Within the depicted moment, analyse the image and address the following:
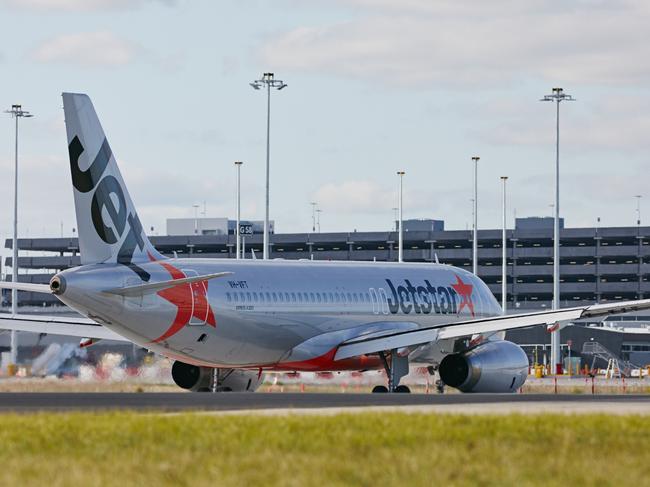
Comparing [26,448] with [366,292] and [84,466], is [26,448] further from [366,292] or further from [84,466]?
[366,292]

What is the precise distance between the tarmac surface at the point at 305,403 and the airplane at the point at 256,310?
→ 6.30 meters

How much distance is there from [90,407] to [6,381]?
74.3 feet

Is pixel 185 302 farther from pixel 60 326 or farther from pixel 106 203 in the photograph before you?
pixel 60 326

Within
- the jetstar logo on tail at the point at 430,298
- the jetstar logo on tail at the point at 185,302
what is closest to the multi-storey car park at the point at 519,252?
the jetstar logo on tail at the point at 430,298

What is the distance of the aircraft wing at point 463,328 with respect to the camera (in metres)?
44.9

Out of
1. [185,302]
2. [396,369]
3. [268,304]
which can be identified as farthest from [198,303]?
[396,369]

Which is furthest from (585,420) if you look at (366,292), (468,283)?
(468,283)

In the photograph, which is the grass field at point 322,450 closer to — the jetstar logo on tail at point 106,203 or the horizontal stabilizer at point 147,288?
the horizontal stabilizer at point 147,288

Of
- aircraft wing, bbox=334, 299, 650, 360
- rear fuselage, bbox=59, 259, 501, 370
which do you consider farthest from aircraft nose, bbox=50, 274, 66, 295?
aircraft wing, bbox=334, 299, 650, 360

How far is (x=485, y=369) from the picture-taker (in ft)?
159

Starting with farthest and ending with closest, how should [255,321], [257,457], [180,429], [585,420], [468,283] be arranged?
[468,283] < [255,321] < [585,420] < [180,429] < [257,457]

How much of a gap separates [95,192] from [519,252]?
136226mm

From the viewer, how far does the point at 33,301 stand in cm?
18275

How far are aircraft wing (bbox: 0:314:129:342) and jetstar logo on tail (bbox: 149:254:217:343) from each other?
13.4 ft
